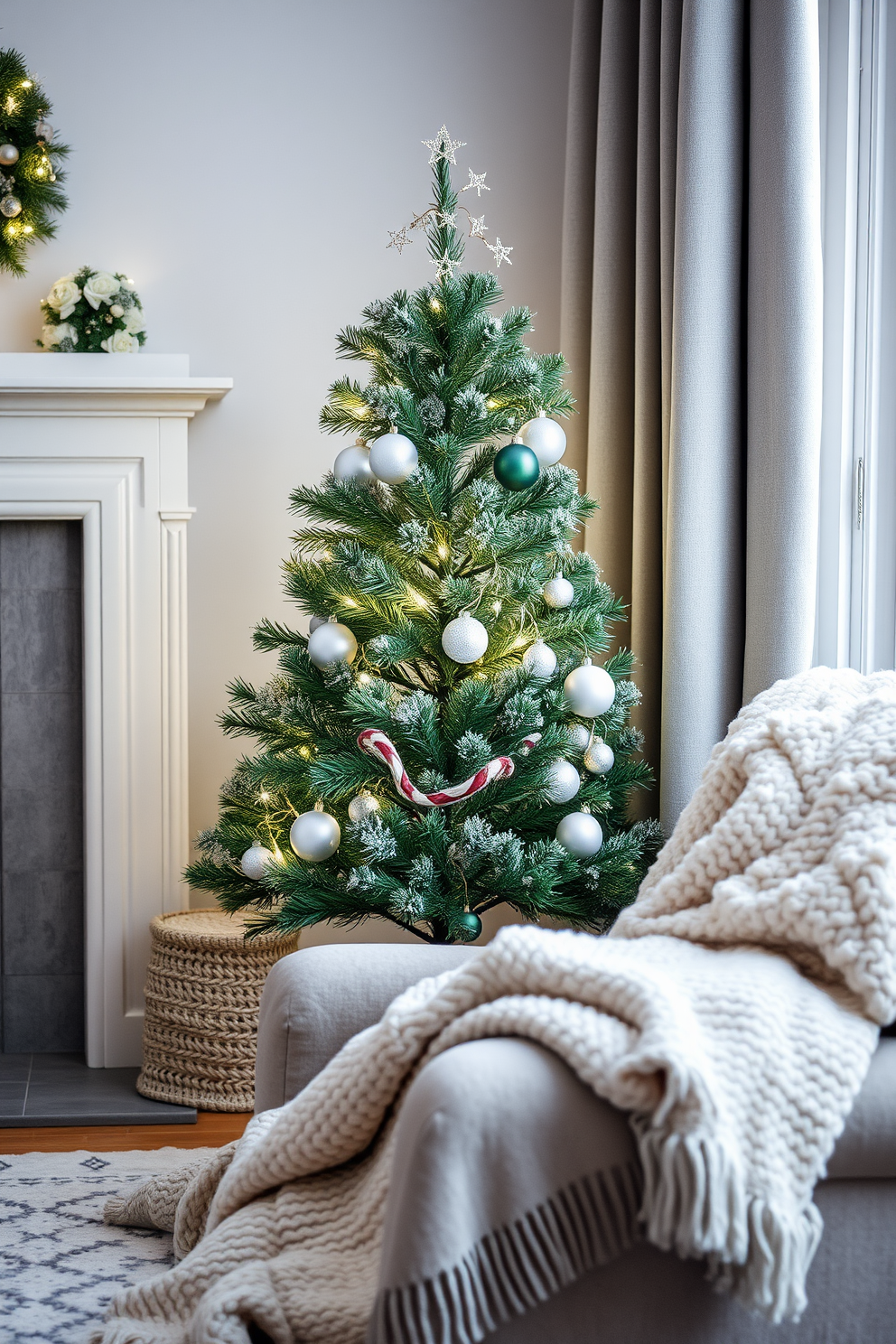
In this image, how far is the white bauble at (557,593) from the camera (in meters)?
1.98

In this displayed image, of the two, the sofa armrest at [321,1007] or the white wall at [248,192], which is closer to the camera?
the sofa armrest at [321,1007]

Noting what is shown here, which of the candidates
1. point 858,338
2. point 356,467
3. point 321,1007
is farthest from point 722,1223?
point 858,338

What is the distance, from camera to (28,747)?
2643mm

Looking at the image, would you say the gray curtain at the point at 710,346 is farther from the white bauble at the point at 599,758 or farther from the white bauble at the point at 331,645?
the white bauble at the point at 331,645

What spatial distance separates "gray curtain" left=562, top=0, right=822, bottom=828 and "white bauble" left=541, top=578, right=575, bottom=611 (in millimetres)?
201

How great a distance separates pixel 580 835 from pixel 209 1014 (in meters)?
0.85

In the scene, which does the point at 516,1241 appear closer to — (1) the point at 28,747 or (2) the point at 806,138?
(2) the point at 806,138

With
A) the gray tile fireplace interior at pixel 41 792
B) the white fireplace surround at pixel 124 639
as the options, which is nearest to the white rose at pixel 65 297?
the white fireplace surround at pixel 124 639

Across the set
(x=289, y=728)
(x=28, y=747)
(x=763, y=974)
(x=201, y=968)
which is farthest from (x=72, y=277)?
(x=763, y=974)

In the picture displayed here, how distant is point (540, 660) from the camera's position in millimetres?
1917

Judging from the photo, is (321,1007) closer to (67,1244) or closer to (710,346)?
(67,1244)

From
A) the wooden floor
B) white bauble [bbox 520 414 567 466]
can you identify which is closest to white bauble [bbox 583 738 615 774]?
white bauble [bbox 520 414 567 466]

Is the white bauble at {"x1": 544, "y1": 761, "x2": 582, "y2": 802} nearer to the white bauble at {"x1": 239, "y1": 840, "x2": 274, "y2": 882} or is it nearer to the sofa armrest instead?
the white bauble at {"x1": 239, "y1": 840, "x2": 274, "y2": 882}

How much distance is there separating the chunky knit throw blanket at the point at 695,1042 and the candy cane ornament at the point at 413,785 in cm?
52
